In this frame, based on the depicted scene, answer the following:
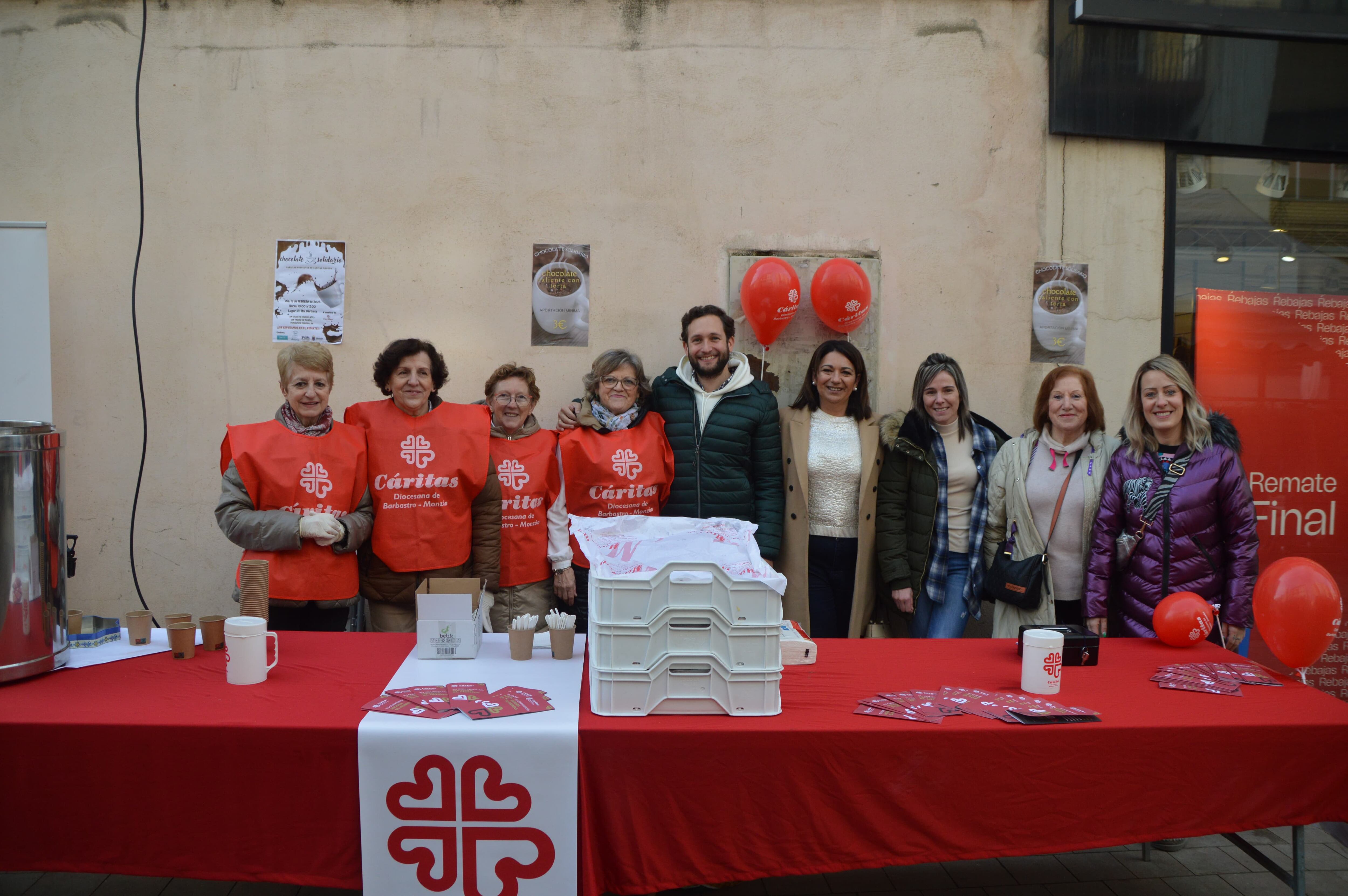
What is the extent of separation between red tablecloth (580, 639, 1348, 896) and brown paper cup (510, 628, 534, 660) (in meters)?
0.42

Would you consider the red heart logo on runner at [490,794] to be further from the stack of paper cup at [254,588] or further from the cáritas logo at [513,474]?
the cáritas logo at [513,474]

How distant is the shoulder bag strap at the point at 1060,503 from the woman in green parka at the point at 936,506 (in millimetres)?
275

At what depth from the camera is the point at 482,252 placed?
4539mm

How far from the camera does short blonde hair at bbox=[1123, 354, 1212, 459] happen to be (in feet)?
10.9

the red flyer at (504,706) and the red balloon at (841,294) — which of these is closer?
the red flyer at (504,706)

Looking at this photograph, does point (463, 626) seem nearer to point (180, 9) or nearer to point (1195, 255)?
point (180, 9)

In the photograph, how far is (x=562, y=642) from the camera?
8.66 feet

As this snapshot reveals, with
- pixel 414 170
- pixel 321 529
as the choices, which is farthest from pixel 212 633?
pixel 414 170

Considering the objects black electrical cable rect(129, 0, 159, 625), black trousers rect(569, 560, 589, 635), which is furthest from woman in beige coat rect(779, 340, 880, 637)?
black electrical cable rect(129, 0, 159, 625)

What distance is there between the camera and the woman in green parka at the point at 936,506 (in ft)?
12.6

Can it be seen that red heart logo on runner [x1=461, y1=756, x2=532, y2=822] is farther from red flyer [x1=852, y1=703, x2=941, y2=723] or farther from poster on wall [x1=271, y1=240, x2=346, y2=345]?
poster on wall [x1=271, y1=240, x2=346, y2=345]

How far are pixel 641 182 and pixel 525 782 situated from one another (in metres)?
3.34

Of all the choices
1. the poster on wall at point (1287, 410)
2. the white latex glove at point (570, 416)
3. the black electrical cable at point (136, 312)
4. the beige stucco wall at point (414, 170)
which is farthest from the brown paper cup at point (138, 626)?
the poster on wall at point (1287, 410)

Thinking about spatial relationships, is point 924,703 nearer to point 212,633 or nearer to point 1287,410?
point 212,633
